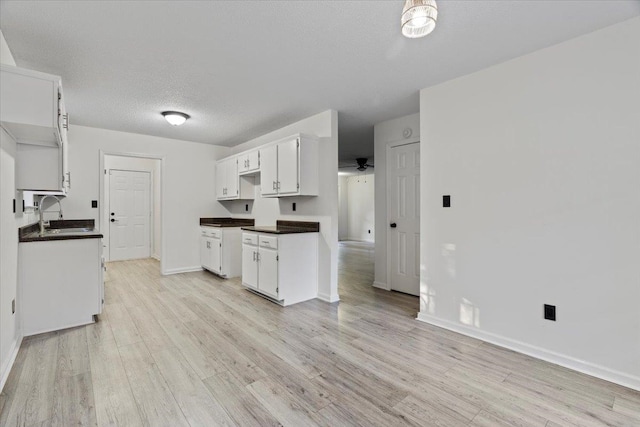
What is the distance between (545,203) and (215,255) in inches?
176

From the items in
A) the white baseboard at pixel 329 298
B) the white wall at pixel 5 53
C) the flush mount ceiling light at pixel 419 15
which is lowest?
the white baseboard at pixel 329 298

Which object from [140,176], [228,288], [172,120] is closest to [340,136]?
[172,120]

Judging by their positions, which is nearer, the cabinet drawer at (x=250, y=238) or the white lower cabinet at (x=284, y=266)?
the white lower cabinet at (x=284, y=266)

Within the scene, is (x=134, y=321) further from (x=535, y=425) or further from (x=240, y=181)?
(x=535, y=425)

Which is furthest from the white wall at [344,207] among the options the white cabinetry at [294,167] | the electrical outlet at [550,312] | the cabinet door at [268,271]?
the electrical outlet at [550,312]

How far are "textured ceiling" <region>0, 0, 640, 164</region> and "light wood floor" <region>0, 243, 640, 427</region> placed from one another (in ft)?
7.69

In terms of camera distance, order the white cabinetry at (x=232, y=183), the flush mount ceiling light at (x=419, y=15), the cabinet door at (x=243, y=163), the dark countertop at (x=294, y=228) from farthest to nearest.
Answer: the white cabinetry at (x=232, y=183), the cabinet door at (x=243, y=163), the dark countertop at (x=294, y=228), the flush mount ceiling light at (x=419, y=15)

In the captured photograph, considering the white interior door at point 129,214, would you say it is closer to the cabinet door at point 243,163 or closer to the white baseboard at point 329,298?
the cabinet door at point 243,163

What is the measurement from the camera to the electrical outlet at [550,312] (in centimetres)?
227

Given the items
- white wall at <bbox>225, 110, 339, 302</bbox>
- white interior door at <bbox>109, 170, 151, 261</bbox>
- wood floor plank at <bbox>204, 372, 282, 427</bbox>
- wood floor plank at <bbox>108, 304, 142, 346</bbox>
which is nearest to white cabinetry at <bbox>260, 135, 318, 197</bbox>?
white wall at <bbox>225, 110, 339, 302</bbox>

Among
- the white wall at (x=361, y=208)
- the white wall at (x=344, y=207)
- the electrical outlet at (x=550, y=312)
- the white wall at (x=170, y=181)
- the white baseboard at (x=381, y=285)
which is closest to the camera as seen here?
the electrical outlet at (x=550, y=312)

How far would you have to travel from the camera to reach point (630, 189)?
197 centimetres

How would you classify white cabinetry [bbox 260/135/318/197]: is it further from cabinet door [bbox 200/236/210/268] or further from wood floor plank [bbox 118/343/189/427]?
wood floor plank [bbox 118/343/189/427]

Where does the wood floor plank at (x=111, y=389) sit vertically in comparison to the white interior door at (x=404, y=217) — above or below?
below
